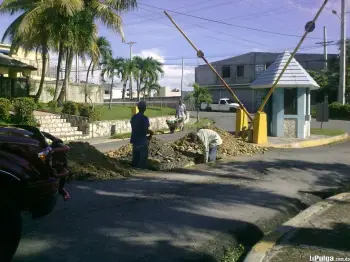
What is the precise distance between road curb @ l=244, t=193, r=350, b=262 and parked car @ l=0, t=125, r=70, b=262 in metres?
2.36

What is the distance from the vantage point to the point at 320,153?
15164 mm

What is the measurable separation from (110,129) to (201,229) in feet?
58.1

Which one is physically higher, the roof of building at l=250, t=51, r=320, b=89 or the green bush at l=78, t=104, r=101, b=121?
the roof of building at l=250, t=51, r=320, b=89

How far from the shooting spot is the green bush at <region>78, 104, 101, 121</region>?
75.1 ft

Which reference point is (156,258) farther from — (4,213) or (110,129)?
(110,129)

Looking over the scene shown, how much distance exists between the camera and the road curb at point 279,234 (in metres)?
5.16

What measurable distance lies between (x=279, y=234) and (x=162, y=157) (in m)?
6.44

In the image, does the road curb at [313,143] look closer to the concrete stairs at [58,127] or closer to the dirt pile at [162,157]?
the dirt pile at [162,157]

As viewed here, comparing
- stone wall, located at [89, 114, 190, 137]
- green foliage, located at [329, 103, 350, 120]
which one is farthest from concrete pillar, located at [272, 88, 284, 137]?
green foliage, located at [329, 103, 350, 120]

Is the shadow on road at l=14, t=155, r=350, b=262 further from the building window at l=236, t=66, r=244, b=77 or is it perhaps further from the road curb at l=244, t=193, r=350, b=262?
the building window at l=236, t=66, r=244, b=77

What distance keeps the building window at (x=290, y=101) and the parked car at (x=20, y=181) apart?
610 inches

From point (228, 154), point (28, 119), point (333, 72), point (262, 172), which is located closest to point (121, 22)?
point (28, 119)

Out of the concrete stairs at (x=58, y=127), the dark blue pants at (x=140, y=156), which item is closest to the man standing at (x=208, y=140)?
the dark blue pants at (x=140, y=156)

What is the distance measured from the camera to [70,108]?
76.4 feet
